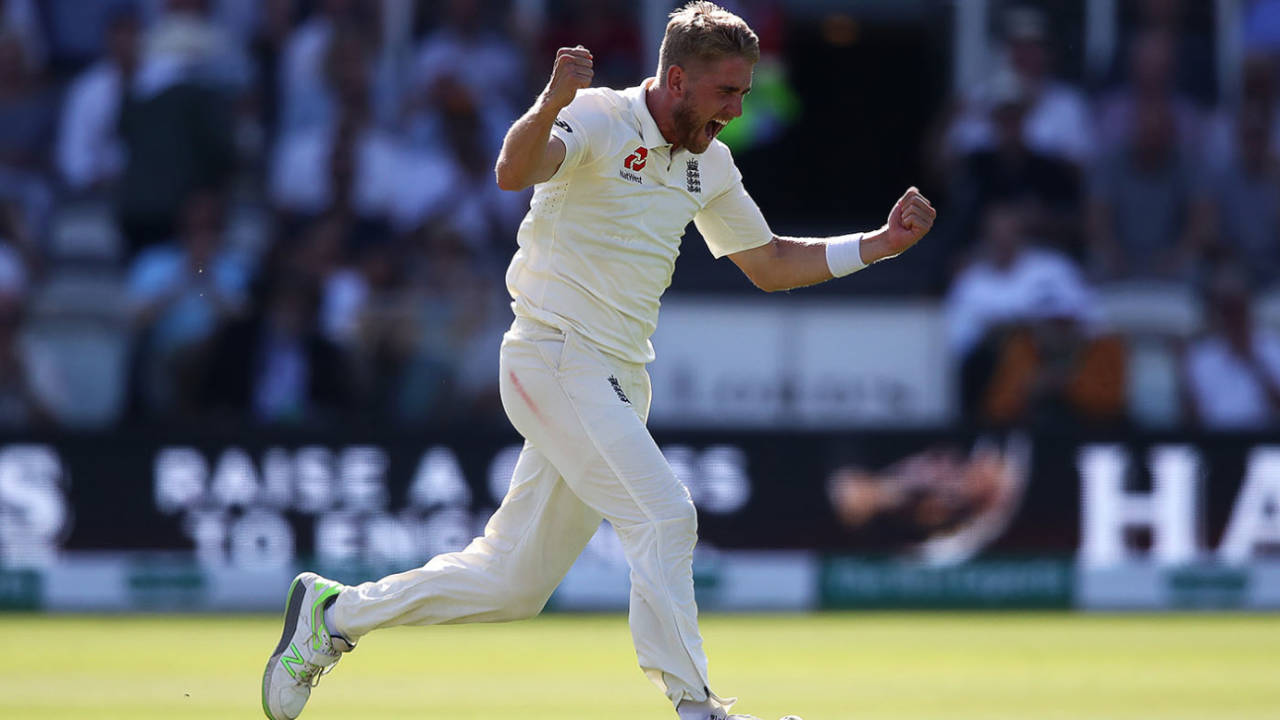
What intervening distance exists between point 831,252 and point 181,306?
580 cm

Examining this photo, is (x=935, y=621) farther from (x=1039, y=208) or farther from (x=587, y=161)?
(x=587, y=161)

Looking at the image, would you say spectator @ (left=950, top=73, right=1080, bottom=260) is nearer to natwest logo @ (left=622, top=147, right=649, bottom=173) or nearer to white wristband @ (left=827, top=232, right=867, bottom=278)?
white wristband @ (left=827, top=232, right=867, bottom=278)

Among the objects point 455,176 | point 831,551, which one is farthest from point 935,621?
point 455,176

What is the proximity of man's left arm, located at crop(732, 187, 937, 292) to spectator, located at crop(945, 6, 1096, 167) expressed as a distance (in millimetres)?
5989

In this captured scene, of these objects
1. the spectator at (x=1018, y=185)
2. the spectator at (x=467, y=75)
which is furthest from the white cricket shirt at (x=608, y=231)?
the spectator at (x=467, y=75)

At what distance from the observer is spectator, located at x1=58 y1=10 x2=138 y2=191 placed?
36.6 feet

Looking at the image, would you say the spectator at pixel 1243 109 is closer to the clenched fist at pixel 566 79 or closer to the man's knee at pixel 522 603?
the man's knee at pixel 522 603

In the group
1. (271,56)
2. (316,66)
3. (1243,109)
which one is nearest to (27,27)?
(271,56)

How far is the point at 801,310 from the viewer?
10.8 metres

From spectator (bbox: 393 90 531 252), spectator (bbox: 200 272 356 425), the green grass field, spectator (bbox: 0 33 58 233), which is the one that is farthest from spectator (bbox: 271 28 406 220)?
the green grass field

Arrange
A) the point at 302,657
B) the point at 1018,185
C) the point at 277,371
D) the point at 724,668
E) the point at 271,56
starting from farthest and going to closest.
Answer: the point at 271,56 → the point at 1018,185 → the point at 277,371 → the point at 724,668 → the point at 302,657

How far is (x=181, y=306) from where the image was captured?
33.5 ft

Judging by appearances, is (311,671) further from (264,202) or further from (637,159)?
(264,202)

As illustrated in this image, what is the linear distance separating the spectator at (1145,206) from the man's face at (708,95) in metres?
6.31
